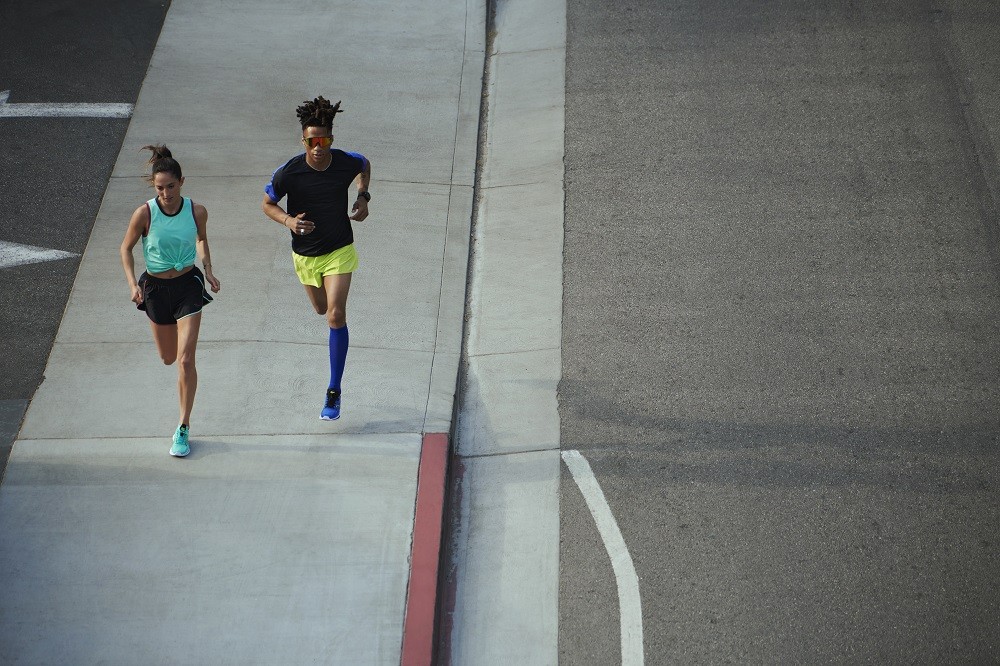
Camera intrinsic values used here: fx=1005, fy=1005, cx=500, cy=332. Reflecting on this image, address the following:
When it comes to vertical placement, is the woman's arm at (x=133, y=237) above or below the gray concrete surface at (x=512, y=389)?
above

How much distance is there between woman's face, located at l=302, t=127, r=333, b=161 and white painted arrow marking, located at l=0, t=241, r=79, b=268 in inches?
134

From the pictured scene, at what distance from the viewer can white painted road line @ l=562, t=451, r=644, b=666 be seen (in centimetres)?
596

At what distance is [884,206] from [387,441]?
202 inches

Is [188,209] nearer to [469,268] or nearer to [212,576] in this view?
[212,576]

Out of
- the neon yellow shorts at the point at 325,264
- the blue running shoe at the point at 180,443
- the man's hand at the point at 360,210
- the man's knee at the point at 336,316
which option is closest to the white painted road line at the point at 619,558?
the man's knee at the point at 336,316

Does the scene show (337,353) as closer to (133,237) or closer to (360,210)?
(360,210)

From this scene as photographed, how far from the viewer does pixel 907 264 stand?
8.57 metres

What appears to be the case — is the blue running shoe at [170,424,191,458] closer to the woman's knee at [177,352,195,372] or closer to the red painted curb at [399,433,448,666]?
the woman's knee at [177,352,195,372]

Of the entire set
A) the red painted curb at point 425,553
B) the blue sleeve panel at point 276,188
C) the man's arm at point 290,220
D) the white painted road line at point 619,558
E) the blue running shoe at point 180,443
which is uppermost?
the blue sleeve panel at point 276,188

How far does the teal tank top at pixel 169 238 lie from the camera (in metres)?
6.51

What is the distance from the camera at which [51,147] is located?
10164 millimetres

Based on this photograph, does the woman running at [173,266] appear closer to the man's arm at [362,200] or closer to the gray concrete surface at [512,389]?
the man's arm at [362,200]

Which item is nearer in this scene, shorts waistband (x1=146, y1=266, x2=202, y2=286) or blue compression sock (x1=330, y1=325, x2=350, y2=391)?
shorts waistband (x1=146, y1=266, x2=202, y2=286)

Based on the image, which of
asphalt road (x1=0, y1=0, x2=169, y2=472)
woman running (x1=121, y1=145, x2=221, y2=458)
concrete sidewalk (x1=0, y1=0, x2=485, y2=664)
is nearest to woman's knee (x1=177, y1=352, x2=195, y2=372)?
woman running (x1=121, y1=145, x2=221, y2=458)
